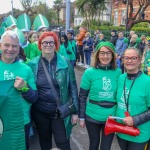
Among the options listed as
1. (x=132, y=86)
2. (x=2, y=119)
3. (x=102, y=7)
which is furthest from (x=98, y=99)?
(x=102, y=7)

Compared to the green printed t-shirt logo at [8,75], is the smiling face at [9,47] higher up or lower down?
higher up

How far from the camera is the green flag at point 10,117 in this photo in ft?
7.30

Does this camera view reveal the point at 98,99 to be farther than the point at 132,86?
Yes

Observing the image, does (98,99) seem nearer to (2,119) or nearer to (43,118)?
(43,118)

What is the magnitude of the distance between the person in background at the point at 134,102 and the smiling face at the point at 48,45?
800mm

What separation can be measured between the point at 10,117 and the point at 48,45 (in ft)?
3.30

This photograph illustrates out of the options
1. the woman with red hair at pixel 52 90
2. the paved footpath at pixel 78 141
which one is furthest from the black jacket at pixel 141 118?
the paved footpath at pixel 78 141

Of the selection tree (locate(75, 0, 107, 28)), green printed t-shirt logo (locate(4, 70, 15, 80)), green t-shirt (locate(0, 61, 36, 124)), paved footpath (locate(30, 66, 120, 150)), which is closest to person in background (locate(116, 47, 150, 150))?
green t-shirt (locate(0, 61, 36, 124))

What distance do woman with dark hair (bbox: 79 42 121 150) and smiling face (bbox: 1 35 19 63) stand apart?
819 millimetres

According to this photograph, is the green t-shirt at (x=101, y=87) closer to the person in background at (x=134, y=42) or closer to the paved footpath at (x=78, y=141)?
the paved footpath at (x=78, y=141)

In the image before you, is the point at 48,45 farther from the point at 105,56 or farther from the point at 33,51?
the point at 33,51

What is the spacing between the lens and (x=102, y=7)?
30.8 m

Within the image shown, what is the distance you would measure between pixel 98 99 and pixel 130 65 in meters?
0.51

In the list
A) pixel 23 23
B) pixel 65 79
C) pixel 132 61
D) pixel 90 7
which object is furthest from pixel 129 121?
pixel 90 7
